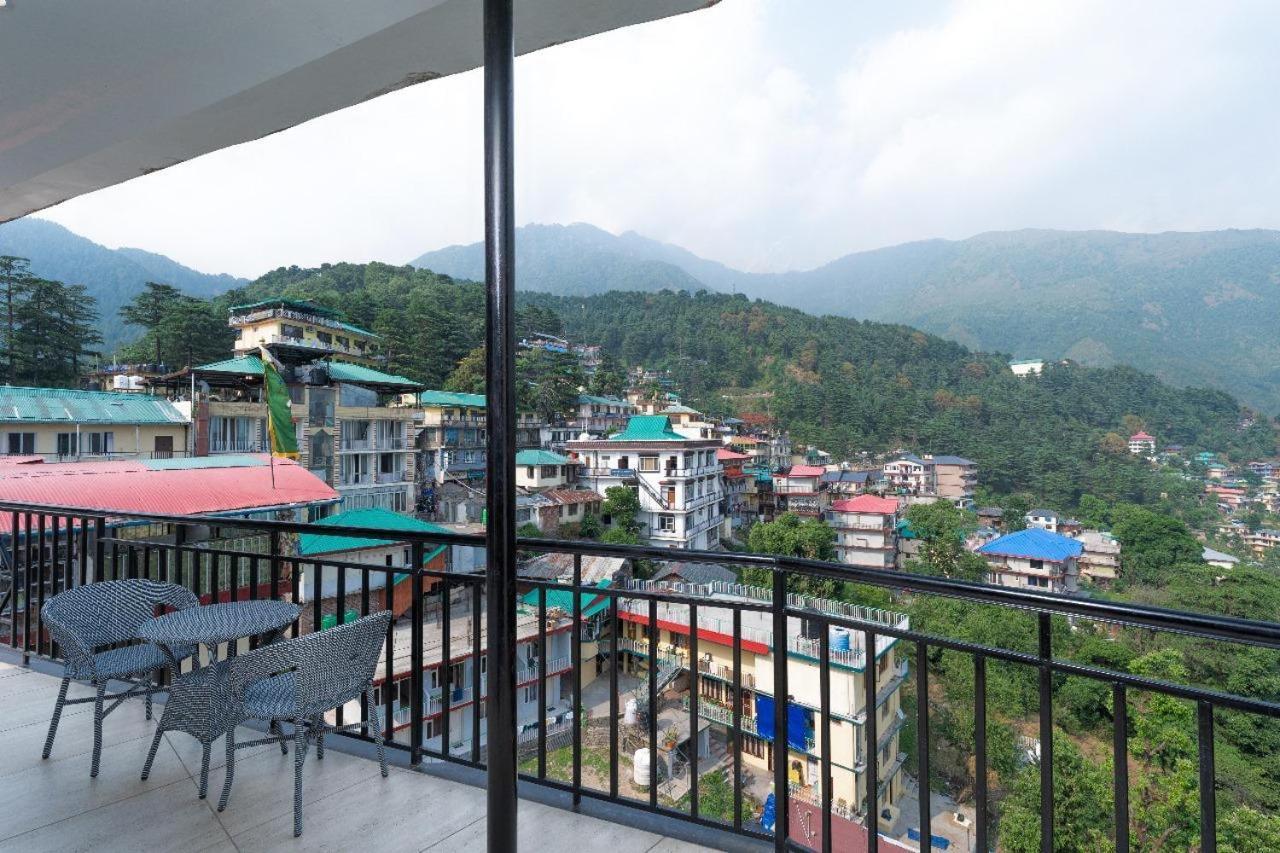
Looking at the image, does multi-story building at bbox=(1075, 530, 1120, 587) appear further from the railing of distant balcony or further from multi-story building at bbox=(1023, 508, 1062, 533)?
the railing of distant balcony

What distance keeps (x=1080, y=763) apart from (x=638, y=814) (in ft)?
39.3

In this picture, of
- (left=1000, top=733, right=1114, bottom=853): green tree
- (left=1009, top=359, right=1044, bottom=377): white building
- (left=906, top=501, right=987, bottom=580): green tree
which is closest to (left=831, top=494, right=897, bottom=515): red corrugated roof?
(left=906, top=501, right=987, bottom=580): green tree

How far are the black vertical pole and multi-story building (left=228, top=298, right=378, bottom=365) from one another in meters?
16.7

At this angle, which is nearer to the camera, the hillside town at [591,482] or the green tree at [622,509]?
the hillside town at [591,482]

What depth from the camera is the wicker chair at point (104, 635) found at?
74.1 inches

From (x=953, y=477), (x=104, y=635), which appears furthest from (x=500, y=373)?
(x=953, y=477)

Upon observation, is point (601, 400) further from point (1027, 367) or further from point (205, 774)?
point (205, 774)

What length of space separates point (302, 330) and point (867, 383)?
20956mm

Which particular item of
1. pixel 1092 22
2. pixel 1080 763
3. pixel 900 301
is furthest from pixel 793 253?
pixel 1080 763

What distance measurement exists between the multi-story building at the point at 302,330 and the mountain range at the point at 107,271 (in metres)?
1.70

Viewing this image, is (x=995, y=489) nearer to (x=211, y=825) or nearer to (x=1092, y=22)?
(x=1092, y=22)

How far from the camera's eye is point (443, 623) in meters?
1.89

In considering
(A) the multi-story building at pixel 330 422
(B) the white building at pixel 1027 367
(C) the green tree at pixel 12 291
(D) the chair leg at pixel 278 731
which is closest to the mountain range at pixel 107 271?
(C) the green tree at pixel 12 291

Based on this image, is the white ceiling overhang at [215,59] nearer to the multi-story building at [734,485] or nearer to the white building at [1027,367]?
the multi-story building at [734,485]
